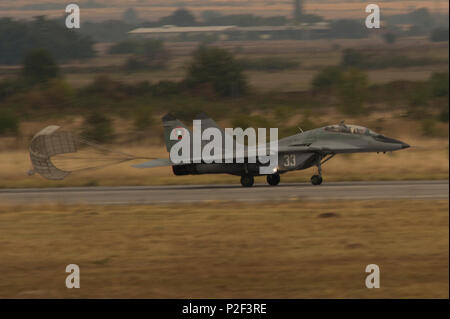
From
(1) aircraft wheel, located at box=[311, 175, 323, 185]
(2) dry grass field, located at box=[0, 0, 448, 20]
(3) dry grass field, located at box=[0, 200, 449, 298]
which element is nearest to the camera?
(3) dry grass field, located at box=[0, 200, 449, 298]

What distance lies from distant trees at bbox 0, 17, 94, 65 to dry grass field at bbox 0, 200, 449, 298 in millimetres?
54680

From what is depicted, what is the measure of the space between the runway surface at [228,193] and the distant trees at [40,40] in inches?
1815

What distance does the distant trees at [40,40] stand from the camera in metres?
73.5

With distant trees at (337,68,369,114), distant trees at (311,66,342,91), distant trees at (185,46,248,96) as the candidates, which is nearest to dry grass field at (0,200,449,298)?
distant trees at (337,68,369,114)

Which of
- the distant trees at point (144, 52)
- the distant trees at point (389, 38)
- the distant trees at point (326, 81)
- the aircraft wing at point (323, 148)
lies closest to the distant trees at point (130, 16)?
the distant trees at point (144, 52)

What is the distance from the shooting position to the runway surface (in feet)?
84.3

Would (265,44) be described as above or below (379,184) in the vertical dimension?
above

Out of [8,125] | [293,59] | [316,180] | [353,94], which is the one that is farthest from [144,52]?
[316,180]

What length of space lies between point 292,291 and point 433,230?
654 cm

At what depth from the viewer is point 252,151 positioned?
92.8 feet

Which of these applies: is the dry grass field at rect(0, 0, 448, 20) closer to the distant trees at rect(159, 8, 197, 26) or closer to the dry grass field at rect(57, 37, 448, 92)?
the distant trees at rect(159, 8, 197, 26)

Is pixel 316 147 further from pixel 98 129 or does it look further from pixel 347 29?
pixel 347 29
